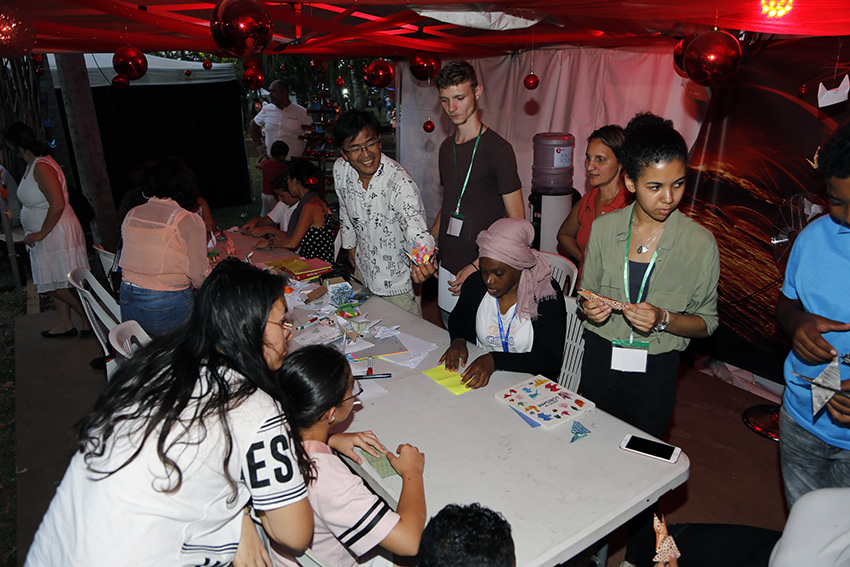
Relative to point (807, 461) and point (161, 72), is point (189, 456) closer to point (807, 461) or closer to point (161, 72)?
point (807, 461)

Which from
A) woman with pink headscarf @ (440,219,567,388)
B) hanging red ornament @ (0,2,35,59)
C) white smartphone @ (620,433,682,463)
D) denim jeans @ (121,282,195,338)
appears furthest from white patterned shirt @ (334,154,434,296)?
hanging red ornament @ (0,2,35,59)

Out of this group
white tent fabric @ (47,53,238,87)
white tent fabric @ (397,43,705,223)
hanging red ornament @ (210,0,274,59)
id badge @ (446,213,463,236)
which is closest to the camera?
hanging red ornament @ (210,0,274,59)

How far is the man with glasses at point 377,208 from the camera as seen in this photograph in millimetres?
2885

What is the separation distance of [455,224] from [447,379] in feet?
3.64

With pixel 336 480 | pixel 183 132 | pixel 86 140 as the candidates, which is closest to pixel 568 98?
pixel 336 480

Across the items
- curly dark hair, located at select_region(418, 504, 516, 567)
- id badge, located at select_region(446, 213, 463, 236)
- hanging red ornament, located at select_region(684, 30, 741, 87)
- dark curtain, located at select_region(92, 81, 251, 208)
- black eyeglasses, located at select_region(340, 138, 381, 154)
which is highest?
hanging red ornament, located at select_region(684, 30, 741, 87)

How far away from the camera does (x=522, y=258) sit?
2.29m

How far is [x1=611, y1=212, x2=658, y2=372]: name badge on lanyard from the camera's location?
1.98 meters

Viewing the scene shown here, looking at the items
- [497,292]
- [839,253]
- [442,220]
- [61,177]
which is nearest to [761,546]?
[839,253]

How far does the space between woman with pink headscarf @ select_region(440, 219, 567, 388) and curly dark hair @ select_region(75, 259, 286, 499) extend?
1047mm

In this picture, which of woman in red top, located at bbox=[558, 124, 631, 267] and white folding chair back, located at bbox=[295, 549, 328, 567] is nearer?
white folding chair back, located at bbox=[295, 549, 328, 567]

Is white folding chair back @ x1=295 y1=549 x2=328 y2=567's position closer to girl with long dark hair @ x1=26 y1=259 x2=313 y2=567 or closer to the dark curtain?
girl with long dark hair @ x1=26 y1=259 x2=313 y2=567

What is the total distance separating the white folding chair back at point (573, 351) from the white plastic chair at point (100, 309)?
7.09ft

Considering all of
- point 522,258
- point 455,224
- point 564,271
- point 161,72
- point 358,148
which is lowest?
point 564,271
